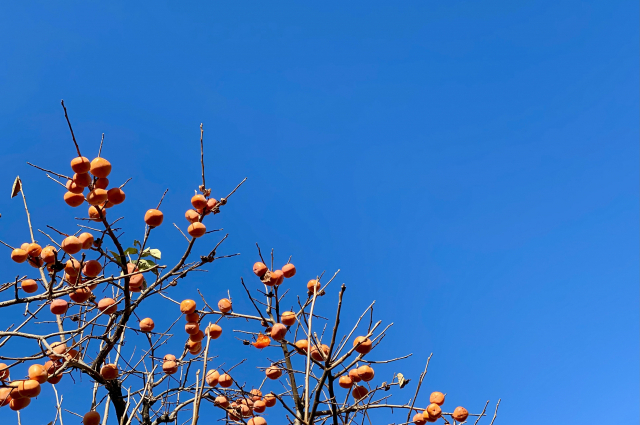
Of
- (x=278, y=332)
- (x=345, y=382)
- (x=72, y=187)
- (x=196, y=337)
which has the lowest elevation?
(x=345, y=382)

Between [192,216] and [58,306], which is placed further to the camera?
[192,216]

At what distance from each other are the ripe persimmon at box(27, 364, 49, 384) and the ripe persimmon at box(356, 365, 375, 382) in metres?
2.18

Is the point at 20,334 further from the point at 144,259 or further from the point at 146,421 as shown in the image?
the point at 146,421

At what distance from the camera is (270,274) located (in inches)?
151

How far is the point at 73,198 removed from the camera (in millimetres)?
2859

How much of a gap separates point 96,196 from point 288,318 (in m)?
1.66

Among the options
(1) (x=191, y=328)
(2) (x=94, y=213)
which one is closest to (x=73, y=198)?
(2) (x=94, y=213)

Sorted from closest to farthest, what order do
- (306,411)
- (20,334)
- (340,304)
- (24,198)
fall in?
1. (306,411)
2. (340,304)
3. (20,334)
4. (24,198)

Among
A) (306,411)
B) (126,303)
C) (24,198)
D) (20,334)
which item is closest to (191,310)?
(126,303)

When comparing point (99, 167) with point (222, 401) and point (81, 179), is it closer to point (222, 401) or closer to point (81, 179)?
point (81, 179)

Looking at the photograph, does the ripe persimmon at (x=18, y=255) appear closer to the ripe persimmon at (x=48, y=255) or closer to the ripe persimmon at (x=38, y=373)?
the ripe persimmon at (x=48, y=255)

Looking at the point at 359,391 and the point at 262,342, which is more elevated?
the point at 262,342

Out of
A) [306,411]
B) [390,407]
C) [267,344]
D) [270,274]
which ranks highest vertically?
[270,274]

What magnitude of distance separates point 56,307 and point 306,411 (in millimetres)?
2025
